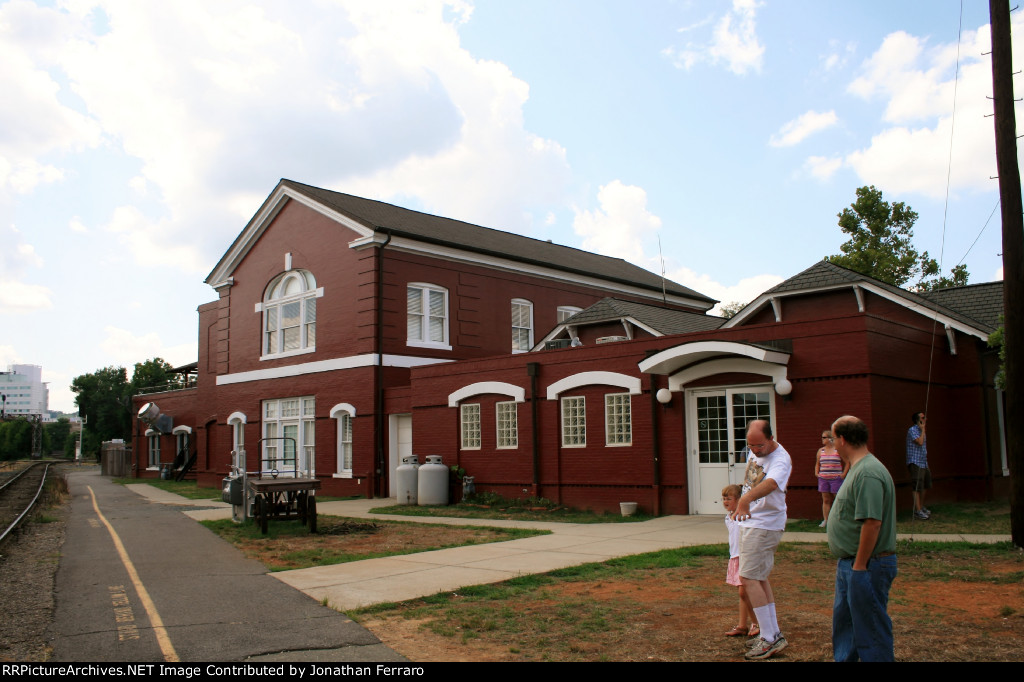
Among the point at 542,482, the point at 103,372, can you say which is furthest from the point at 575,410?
the point at 103,372

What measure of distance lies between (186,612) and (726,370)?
35.0ft

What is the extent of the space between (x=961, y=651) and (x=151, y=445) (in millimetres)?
42799

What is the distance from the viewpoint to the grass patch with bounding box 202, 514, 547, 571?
11906 mm

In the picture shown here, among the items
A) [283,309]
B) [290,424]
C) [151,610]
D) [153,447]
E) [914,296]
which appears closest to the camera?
[151,610]

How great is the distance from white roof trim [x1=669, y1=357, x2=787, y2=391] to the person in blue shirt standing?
2337 mm

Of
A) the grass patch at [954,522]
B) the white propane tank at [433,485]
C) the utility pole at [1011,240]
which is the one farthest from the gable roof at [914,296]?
the white propane tank at [433,485]

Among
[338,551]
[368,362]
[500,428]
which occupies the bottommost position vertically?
[338,551]

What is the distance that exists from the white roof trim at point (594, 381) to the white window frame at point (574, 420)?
0.28 metres

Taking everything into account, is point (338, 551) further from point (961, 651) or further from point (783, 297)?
point (783, 297)

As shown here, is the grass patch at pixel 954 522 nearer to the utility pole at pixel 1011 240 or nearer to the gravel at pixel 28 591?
the utility pole at pixel 1011 240

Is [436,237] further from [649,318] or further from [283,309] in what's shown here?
[649,318]

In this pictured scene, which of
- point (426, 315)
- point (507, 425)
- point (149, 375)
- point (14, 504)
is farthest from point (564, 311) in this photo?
point (149, 375)

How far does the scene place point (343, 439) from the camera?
2533cm

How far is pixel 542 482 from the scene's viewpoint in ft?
61.6
